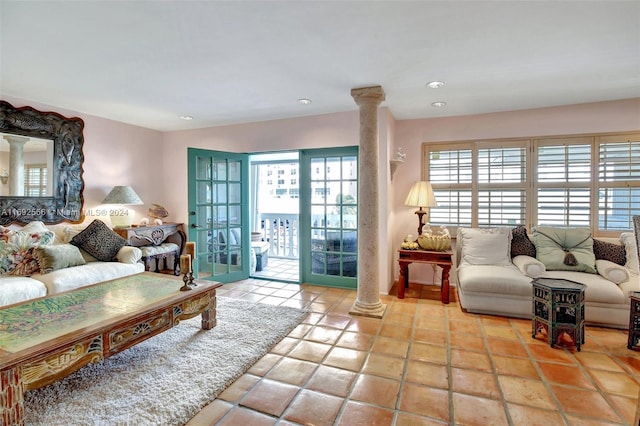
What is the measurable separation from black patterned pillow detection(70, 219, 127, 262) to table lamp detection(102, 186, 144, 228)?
526 mm

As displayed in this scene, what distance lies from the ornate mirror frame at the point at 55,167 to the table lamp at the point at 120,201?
0.35 meters

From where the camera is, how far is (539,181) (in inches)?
153

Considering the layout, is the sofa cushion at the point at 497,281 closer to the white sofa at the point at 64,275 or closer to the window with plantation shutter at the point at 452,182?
the window with plantation shutter at the point at 452,182

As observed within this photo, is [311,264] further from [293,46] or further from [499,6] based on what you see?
[499,6]

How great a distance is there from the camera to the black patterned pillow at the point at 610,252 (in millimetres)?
3271

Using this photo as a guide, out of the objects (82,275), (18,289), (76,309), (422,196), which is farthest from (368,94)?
(18,289)

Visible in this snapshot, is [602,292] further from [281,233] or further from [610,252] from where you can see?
[281,233]

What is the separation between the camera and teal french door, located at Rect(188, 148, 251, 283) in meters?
4.30

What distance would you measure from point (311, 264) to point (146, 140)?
3.42 m

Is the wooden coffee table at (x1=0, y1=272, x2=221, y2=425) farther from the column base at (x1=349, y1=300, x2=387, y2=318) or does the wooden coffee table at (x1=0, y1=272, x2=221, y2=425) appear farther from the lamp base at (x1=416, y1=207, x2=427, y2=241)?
the lamp base at (x1=416, y1=207, x2=427, y2=241)

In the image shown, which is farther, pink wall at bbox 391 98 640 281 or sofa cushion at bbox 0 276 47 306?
pink wall at bbox 391 98 640 281

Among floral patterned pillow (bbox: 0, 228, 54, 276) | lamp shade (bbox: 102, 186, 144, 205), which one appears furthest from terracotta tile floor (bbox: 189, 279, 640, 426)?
lamp shade (bbox: 102, 186, 144, 205)

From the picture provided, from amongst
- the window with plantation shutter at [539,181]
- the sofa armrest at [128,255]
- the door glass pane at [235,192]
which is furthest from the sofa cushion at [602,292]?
the sofa armrest at [128,255]

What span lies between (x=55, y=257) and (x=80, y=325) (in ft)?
6.02
